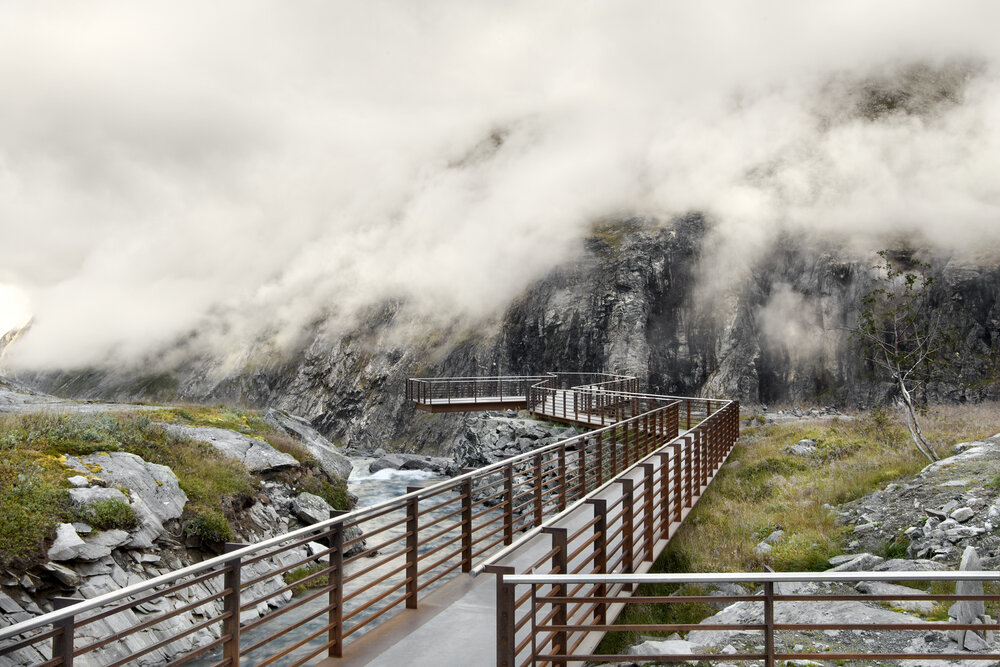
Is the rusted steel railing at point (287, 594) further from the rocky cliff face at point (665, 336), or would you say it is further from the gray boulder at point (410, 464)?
the rocky cliff face at point (665, 336)

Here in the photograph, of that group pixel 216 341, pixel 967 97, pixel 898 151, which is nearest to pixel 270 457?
pixel 898 151

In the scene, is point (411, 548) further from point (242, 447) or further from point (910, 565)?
point (242, 447)

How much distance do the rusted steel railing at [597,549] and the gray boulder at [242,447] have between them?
384 inches

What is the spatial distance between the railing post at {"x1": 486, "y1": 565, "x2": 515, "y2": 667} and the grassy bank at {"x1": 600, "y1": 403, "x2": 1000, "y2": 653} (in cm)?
482

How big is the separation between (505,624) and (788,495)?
12973mm

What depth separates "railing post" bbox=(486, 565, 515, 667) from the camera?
437cm

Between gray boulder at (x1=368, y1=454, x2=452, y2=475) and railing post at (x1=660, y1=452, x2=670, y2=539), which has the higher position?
railing post at (x1=660, y1=452, x2=670, y2=539)

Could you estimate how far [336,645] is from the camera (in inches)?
242

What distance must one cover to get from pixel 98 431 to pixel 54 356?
458 feet

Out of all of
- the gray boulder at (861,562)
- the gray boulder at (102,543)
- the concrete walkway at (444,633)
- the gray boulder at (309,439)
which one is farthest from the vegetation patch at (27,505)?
the gray boulder at (861,562)

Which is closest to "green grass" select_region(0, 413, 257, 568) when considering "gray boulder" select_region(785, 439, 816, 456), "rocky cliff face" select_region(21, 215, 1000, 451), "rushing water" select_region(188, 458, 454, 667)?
"rushing water" select_region(188, 458, 454, 667)

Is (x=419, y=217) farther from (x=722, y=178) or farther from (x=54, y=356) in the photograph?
(x=54, y=356)

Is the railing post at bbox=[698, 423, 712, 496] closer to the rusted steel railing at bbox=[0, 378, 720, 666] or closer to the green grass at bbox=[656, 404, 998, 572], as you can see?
the rusted steel railing at bbox=[0, 378, 720, 666]

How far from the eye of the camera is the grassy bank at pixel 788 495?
37.2 feet
